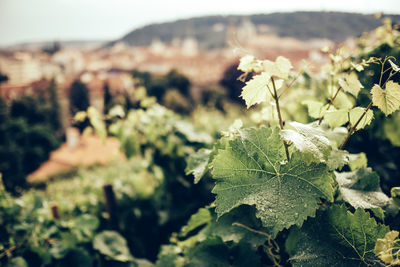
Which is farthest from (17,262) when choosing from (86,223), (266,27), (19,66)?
(19,66)

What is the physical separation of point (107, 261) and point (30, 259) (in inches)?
17.9

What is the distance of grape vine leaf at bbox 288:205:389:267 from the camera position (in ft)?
2.30

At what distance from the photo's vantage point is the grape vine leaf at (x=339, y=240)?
70cm

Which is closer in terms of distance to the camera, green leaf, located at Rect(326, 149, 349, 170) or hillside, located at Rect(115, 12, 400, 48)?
green leaf, located at Rect(326, 149, 349, 170)

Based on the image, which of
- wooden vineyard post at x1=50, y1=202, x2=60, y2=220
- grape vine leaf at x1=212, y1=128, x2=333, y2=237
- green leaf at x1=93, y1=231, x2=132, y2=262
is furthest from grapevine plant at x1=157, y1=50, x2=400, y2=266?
wooden vineyard post at x1=50, y1=202, x2=60, y2=220

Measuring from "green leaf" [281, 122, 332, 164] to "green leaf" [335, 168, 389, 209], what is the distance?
0.24 meters

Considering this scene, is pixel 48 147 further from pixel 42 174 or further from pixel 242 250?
pixel 242 250

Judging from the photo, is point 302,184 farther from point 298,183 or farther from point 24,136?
point 24,136

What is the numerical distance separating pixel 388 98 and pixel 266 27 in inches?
217

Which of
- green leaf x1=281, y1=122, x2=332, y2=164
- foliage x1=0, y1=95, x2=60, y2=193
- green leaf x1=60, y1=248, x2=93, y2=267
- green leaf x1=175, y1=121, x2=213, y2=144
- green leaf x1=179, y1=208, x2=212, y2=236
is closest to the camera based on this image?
green leaf x1=281, y1=122, x2=332, y2=164

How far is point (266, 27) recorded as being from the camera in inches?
224

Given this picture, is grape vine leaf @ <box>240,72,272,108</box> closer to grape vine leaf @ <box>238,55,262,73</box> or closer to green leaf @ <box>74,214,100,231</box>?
Answer: grape vine leaf @ <box>238,55,262,73</box>

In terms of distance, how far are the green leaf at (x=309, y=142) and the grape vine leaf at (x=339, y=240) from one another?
0.19m

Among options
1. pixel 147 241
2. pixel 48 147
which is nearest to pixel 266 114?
pixel 147 241
